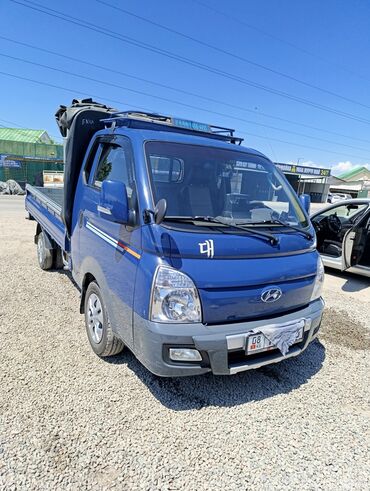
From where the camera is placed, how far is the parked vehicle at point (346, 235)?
225 inches

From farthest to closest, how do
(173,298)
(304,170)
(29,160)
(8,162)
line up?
(304,170), (29,160), (8,162), (173,298)

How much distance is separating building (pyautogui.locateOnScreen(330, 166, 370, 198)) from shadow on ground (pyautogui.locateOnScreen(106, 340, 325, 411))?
2174 inches

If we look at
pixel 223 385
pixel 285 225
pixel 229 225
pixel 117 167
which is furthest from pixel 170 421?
pixel 117 167

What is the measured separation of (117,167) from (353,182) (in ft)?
234

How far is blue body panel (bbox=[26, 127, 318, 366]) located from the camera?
224 cm

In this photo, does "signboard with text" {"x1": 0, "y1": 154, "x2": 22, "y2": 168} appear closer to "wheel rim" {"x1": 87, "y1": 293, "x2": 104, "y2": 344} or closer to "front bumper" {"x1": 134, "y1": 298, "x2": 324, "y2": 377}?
"wheel rim" {"x1": 87, "y1": 293, "x2": 104, "y2": 344}

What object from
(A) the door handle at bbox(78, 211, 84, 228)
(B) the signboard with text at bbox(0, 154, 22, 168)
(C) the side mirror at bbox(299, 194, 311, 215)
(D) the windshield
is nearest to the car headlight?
(D) the windshield

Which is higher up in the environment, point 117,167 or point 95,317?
point 117,167

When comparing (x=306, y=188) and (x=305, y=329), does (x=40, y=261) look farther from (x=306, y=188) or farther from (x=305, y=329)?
(x=306, y=188)

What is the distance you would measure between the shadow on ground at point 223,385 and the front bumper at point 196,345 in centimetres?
44

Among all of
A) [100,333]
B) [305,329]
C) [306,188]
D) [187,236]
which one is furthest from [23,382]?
[306,188]

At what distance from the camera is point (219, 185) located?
309 centimetres

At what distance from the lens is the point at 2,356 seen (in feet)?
9.95

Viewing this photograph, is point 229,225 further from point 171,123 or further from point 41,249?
point 41,249
